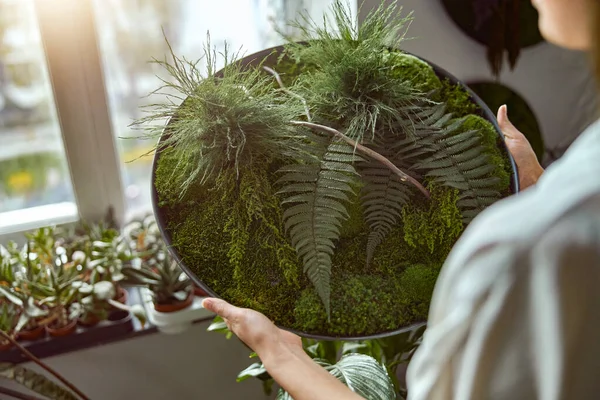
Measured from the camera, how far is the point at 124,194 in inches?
60.0

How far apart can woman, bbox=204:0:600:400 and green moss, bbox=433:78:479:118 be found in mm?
329

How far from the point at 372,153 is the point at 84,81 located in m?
0.95

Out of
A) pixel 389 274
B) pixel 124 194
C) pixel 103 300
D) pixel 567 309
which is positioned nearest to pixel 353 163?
pixel 389 274

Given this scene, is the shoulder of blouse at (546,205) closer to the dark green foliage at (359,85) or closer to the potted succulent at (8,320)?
the dark green foliage at (359,85)

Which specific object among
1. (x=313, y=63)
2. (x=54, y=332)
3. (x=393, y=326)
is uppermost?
(x=313, y=63)

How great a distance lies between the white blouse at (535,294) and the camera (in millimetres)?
369

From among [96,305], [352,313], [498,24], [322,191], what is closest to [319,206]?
[322,191]

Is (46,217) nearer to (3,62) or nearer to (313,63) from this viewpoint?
(3,62)

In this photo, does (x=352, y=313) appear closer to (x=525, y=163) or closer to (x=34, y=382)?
(x=525, y=163)

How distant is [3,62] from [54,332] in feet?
2.22

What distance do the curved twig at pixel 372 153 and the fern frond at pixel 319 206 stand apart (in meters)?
0.01

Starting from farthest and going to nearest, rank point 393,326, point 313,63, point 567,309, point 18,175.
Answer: point 18,175, point 313,63, point 393,326, point 567,309

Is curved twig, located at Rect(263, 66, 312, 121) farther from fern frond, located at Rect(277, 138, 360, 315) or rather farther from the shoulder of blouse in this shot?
the shoulder of blouse

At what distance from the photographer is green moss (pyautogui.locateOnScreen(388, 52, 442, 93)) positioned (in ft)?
2.55
